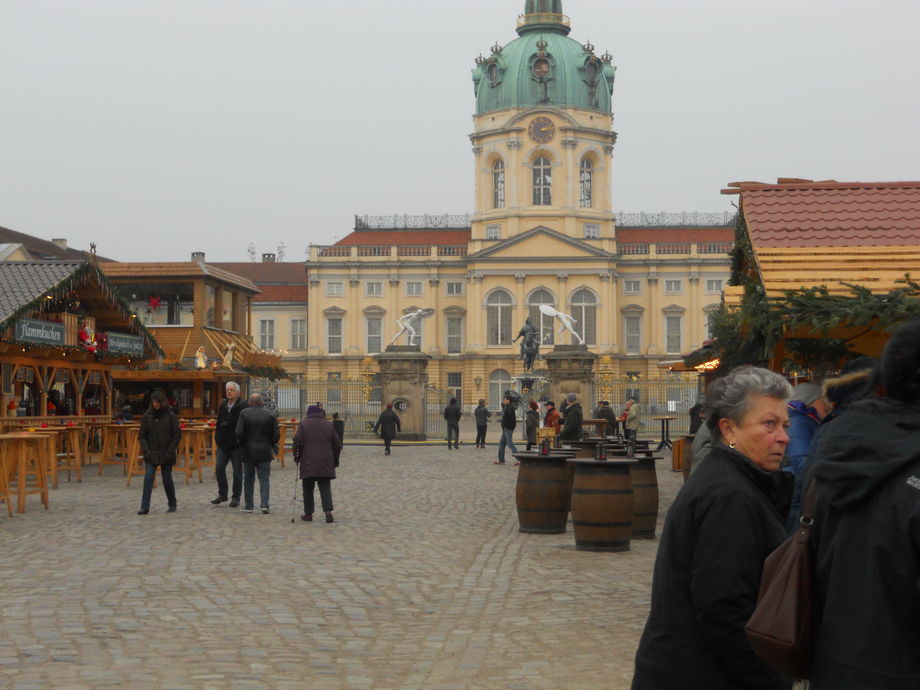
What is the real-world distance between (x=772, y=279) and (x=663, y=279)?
7101 cm

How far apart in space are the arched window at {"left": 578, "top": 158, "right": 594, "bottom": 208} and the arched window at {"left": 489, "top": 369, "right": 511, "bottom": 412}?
11.6m

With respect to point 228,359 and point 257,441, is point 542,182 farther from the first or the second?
point 257,441

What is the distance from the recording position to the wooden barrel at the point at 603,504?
12190 mm

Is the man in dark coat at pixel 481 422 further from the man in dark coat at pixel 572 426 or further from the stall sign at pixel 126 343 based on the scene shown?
the man in dark coat at pixel 572 426

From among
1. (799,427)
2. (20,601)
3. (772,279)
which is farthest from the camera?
(772,279)

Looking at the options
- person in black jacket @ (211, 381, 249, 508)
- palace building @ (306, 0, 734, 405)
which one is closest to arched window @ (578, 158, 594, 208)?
palace building @ (306, 0, 734, 405)

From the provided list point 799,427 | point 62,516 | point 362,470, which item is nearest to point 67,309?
point 362,470

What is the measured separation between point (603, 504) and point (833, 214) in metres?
3.81

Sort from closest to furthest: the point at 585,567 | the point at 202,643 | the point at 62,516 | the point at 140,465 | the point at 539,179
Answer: the point at 202,643 < the point at 585,567 < the point at 62,516 < the point at 140,465 < the point at 539,179

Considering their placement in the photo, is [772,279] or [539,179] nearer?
[772,279]

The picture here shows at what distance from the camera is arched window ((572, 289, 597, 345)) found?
78.8m

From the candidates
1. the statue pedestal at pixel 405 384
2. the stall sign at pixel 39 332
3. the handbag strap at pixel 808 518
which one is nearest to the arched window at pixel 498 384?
the statue pedestal at pixel 405 384

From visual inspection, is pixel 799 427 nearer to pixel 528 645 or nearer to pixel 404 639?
pixel 528 645

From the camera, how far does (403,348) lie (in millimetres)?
41875
